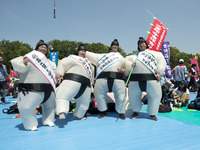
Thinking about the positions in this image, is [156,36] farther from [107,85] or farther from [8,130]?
[8,130]

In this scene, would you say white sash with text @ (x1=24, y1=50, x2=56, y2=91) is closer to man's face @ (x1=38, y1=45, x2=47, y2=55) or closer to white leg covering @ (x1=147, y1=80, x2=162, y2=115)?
man's face @ (x1=38, y1=45, x2=47, y2=55)

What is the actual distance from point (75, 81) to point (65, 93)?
305 mm

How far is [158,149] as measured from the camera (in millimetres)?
1938

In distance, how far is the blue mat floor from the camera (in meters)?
2.05

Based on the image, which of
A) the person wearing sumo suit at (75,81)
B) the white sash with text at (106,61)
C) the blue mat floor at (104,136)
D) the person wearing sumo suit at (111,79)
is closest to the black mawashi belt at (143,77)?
the person wearing sumo suit at (111,79)

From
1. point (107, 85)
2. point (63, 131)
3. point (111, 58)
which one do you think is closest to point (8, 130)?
point (63, 131)

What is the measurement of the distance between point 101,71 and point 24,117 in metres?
1.74

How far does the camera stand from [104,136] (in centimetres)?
239

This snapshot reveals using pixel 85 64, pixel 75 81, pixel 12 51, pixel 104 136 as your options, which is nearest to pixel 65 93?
pixel 75 81

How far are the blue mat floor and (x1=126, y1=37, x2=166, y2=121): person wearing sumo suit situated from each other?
1.44 feet

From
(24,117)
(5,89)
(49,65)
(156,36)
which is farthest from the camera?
(5,89)

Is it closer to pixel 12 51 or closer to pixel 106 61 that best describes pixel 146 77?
pixel 106 61

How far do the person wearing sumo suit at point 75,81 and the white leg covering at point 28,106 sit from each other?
0.43m

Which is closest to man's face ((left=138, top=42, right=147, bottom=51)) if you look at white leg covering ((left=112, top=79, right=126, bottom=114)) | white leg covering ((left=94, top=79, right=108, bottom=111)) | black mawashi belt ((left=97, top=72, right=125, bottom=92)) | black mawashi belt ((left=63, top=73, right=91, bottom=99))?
black mawashi belt ((left=97, top=72, right=125, bottom=92))
